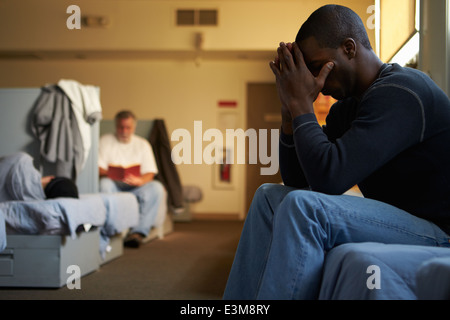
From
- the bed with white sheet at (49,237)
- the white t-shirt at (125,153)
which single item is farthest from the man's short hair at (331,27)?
the white t-shirt at (125,153)

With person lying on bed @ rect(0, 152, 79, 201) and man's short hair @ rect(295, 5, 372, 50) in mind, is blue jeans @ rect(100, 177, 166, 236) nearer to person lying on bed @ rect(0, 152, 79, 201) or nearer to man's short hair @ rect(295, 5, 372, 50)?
person lying on bed @ rect(0, 152, 79, 201)

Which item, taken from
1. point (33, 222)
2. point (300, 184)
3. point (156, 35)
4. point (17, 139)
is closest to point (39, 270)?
point (33, 222)

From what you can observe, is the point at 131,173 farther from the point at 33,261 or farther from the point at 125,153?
the point at 33,261

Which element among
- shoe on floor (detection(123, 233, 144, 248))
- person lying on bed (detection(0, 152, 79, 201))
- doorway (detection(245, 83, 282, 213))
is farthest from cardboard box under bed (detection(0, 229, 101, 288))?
doorway (detection(245, 83, 282, 213))

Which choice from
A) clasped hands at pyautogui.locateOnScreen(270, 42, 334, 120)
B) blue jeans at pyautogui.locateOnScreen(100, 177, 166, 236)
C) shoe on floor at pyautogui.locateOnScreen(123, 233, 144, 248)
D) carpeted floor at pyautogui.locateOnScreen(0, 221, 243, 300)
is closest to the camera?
clasped hands at pyautogui.locateOnScreen(270, 42, 334, 120)

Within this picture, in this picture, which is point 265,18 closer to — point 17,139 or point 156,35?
point 156,35

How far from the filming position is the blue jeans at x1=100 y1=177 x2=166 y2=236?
3.61 metres

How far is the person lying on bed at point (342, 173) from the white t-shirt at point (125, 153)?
2.92 meters

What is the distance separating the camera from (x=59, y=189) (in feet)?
7.53

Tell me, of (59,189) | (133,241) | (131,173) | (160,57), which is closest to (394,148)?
(59,189)

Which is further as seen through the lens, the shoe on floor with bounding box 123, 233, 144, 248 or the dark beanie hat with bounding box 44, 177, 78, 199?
the shoe on floor with bounding box 123, 233, 144, 248

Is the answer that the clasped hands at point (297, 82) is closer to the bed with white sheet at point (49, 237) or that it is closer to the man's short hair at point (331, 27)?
the man's short hair at point (331, 27)

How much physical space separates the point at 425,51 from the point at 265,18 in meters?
4.26

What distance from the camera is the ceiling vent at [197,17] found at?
224 inches
